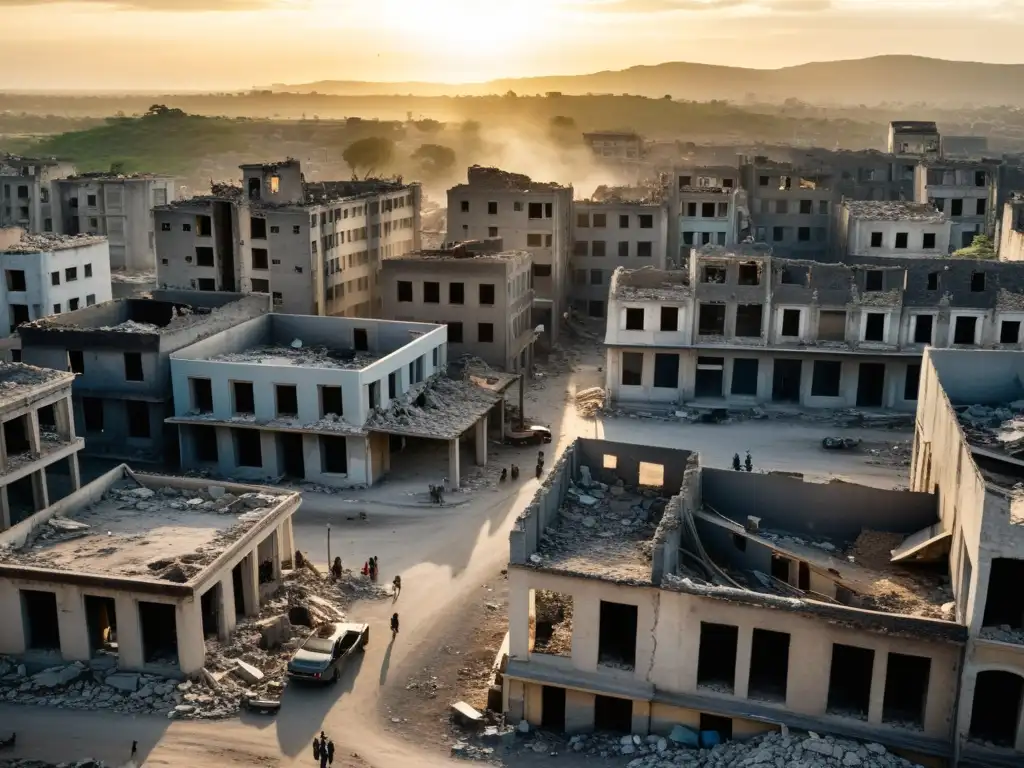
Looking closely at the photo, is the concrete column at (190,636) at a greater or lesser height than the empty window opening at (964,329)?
lesser

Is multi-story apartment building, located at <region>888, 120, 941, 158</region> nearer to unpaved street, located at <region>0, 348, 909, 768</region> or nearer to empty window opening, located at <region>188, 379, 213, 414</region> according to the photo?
unpaved street, located at <region>0, 348, 909, 768</region>

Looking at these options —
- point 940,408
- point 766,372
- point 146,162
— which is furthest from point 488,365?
point 146,162

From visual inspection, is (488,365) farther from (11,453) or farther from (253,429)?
(11,453)

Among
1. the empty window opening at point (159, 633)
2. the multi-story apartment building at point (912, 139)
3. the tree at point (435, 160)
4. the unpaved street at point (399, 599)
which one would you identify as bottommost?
the unpaved street at point (399, 599)

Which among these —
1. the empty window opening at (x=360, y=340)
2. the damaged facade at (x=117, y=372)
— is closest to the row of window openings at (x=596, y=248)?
the empty window opening at (x=360, y=340)

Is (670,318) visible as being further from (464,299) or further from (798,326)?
(464,299)

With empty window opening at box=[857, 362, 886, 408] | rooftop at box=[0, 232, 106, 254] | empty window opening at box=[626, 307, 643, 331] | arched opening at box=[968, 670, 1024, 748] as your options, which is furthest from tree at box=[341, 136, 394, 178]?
arched opening at box=[968, 670, 1024, 748]

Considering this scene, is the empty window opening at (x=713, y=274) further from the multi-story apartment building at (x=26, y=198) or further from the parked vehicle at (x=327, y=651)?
the multi-story apartment building at (x=26, y=198)
